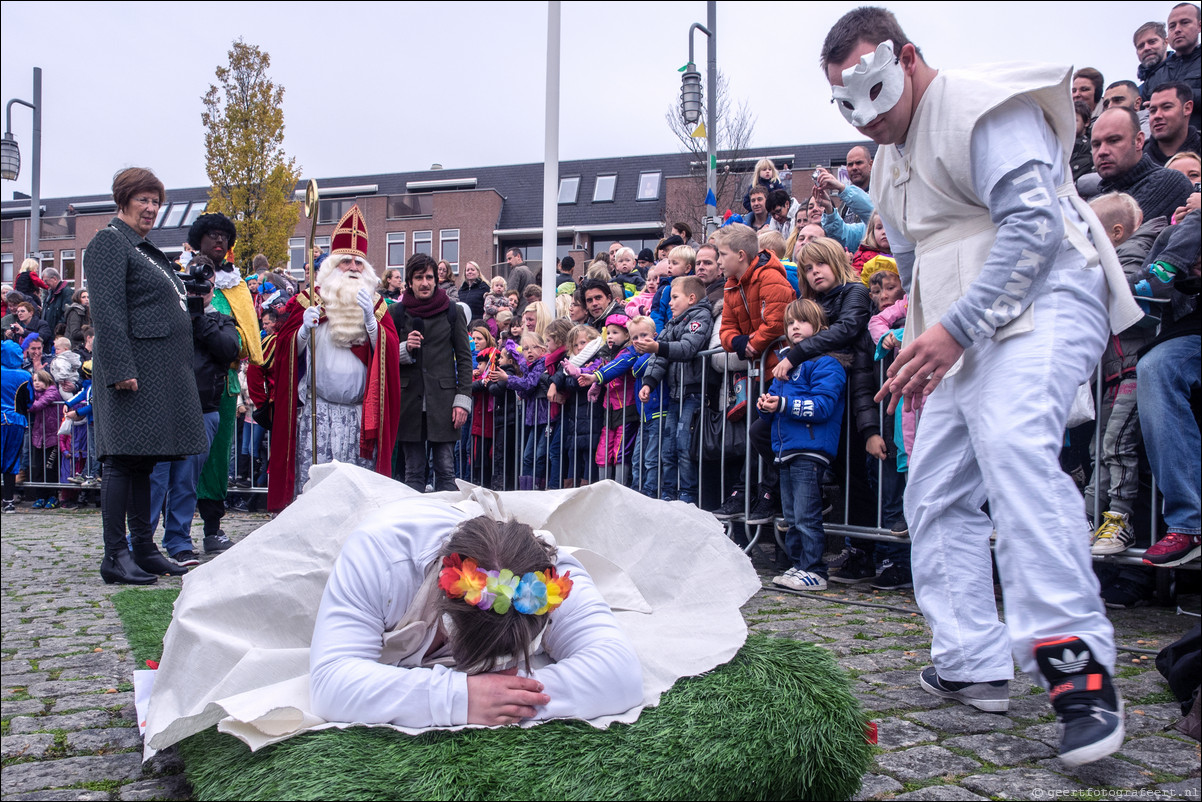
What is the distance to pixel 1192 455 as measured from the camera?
4395 millimetres

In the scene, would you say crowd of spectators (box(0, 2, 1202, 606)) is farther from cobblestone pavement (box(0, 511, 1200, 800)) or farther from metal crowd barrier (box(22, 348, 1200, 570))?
cobblestone pavement (box(0, 511, 1200, 800))

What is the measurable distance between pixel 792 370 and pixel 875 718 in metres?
3.00

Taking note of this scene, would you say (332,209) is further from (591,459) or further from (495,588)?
(495,588)

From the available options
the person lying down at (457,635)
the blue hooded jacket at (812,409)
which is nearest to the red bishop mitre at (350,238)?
the blue hooded jacket at (812,409)

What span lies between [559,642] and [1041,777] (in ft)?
4.30

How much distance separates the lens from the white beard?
7.16m

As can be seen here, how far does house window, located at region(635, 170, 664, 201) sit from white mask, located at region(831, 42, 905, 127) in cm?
3921

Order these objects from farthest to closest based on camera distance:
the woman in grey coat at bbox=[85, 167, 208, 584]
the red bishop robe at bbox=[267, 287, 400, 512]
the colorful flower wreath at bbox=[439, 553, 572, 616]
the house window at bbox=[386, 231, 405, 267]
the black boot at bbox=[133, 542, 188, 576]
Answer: the house window at bbox=[386, 231, 405, 267] → the red bishop robe at bbox=[267, 287, 400, 512] → the black boot at bbox=[133, 542, 188, 576] → the woman in grey coat at bbox=[85, 167, 208, 584] → the colorful flower wreath at bbox=[439, 553, 572, 616]

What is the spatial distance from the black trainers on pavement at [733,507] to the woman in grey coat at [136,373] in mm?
3387

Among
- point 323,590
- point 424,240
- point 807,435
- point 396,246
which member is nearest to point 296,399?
point 807,435

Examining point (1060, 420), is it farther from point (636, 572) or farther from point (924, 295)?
point (636, 572)

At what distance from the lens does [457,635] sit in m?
2.50

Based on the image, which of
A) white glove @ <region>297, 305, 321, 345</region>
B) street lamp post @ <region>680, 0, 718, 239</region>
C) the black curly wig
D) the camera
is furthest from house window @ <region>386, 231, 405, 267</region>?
the camera

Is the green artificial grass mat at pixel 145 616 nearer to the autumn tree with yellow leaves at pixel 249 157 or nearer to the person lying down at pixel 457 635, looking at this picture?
the person lying down at pixel 457 635
